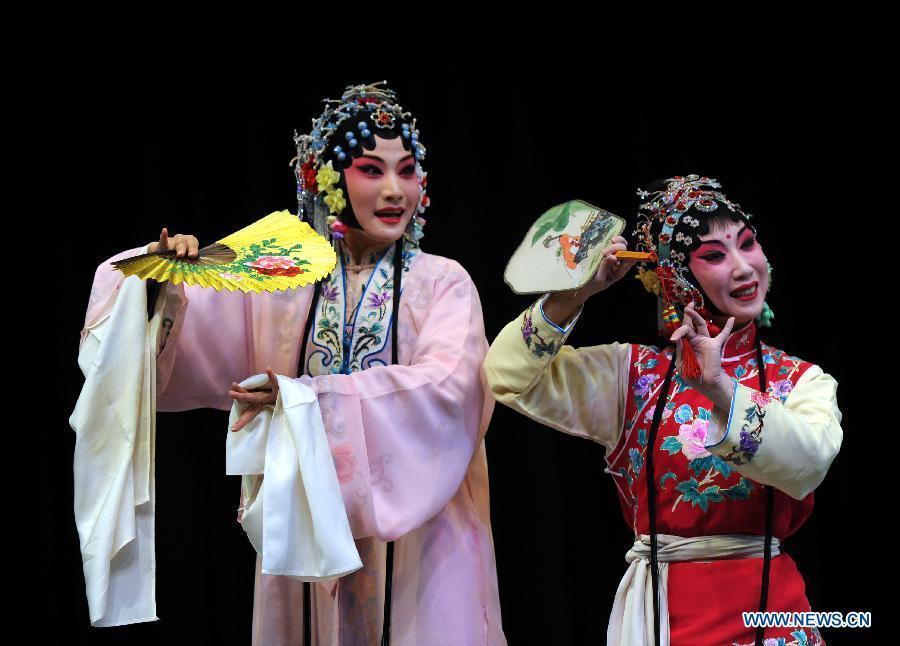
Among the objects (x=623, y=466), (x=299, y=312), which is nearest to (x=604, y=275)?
(x=623, y=466)

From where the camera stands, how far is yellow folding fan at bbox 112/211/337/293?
334cm

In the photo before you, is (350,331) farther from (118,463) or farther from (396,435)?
(118,463)

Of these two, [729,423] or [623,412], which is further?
[623,412]

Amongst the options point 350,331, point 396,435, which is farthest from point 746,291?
point 350,331

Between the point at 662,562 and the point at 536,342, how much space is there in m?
0.54

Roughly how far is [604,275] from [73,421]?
1204mm

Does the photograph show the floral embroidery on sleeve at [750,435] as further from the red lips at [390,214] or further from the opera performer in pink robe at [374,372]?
the red lips at [390,214]

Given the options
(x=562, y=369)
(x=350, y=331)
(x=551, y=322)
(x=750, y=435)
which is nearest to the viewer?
(x=750, y=435)

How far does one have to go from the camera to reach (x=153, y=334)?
3.49m

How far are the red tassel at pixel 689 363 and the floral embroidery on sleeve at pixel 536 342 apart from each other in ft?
1.03

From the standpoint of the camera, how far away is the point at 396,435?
3529 millimetres

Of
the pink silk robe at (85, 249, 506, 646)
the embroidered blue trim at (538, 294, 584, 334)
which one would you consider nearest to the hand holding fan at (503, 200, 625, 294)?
the embroidered blue trim at (538, 294, 584, 334)

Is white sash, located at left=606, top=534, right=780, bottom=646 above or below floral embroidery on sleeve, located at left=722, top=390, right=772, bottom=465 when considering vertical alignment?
below

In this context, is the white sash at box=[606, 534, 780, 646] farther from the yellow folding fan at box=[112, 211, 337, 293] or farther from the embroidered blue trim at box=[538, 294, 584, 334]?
the yellow folding fan at box=[112, 211, 337, 293]
